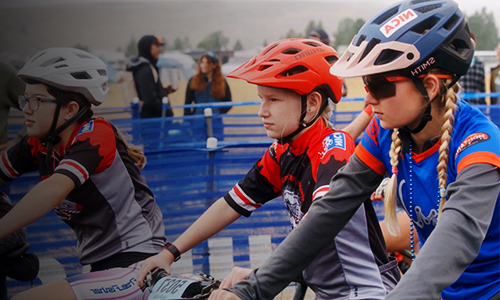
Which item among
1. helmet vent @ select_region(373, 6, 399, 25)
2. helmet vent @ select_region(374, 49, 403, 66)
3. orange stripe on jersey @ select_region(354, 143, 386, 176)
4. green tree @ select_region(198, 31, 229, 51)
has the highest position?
helmet vent @ select_region(373, 6, 399, 25)

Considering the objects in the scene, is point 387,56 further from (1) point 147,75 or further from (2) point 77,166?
(1) point 147,75

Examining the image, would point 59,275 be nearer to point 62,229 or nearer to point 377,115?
point 62,229

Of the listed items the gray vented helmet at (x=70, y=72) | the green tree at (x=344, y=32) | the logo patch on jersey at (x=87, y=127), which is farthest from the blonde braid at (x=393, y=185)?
the green tree at (x=344, y=32)

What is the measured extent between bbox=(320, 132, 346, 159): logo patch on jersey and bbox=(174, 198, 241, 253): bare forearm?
0.69m

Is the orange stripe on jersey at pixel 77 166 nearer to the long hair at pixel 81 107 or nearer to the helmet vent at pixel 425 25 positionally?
the long hair at pixel 81 107

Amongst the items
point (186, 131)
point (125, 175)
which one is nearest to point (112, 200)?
point (125, 175)

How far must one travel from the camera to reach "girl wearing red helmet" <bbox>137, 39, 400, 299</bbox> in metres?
2.24

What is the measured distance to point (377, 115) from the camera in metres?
1.98

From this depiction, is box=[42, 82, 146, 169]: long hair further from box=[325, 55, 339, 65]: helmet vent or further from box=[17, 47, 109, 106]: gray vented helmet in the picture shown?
box=[325, 55, 339, 65]: helmet vent

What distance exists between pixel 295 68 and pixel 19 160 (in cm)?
212

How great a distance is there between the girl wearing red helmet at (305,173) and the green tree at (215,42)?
A: 8.99 m

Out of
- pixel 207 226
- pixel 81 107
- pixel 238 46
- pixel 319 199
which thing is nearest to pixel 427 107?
pixel 319 199

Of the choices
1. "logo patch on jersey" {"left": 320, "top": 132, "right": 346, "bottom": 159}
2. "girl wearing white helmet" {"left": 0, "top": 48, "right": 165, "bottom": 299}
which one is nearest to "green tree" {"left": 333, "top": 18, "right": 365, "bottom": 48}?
"girl wearing white helmet" {"left": 0, "top": 48, "right": 165, "bottom": 299}

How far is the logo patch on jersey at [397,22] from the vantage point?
1.88 meters
